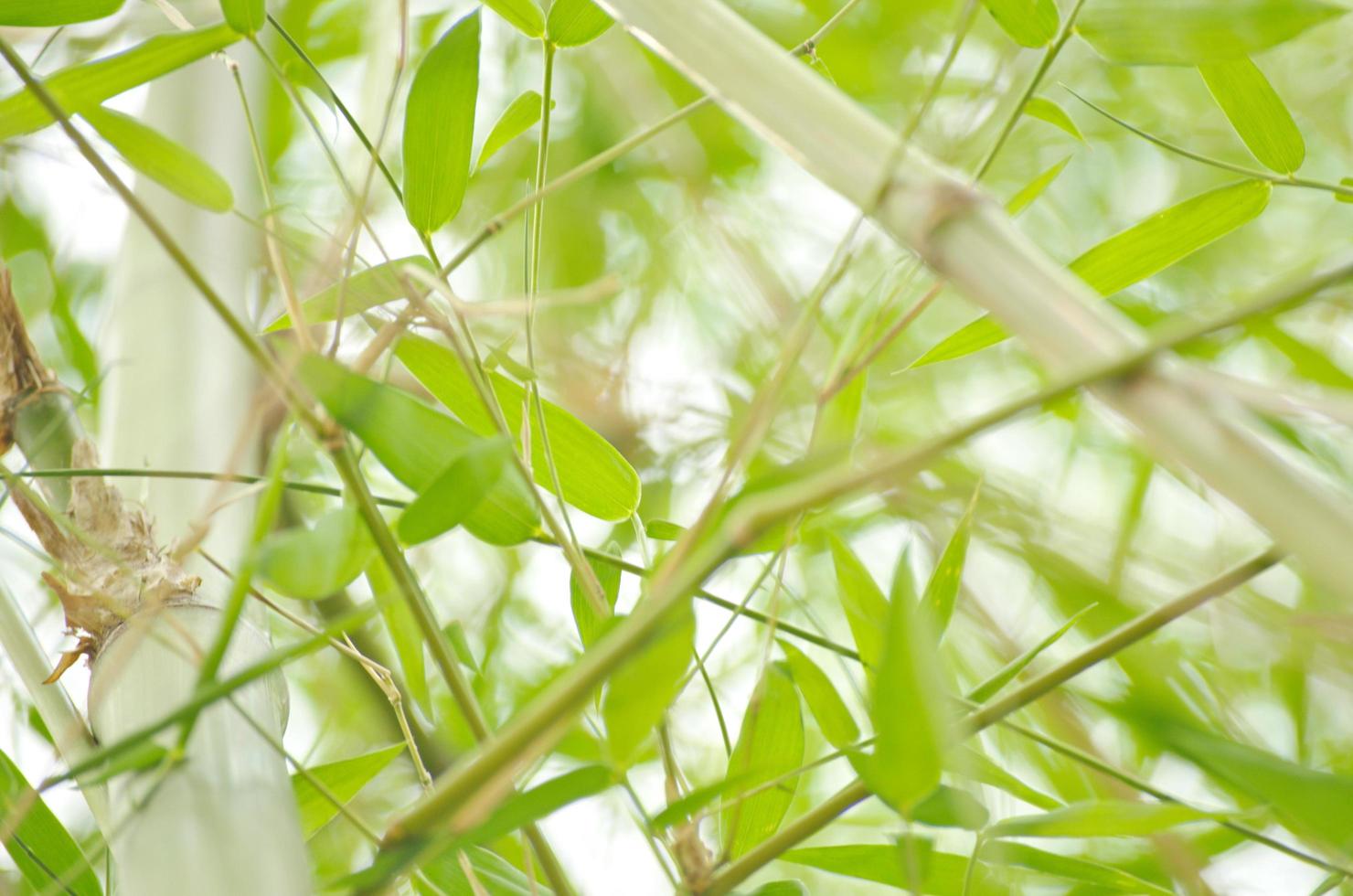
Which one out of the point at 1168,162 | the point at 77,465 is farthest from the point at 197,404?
the point at 1168,162

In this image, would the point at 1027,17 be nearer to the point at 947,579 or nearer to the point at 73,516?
the point at 947,579

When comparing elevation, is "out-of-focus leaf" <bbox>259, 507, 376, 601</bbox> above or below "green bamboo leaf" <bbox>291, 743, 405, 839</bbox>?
above

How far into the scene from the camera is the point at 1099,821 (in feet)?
0.71

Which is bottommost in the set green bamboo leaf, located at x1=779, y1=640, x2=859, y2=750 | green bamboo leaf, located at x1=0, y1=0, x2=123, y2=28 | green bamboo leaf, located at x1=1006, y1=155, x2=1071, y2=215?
green bamboo leaf, located at x1=779, y1=640, x2=859, y2=750

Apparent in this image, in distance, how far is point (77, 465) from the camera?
0.32 m

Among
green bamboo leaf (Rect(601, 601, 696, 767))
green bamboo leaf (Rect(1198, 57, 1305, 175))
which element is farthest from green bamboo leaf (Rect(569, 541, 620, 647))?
green bamboo leaf (Rect(1198, 57, 1305, 175))

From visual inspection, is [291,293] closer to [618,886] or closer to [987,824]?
[987,824]

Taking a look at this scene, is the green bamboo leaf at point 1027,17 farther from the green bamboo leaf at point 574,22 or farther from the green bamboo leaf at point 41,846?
the green bamboo leaf at point 41,846

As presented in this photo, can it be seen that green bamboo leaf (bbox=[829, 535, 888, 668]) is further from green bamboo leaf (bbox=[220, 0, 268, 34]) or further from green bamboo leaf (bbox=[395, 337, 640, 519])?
green bamboo leaf (bbox=[220, 0, 268, 34])

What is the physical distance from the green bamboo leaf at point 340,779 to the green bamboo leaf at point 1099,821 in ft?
0.63

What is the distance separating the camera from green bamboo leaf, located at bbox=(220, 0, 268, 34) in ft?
0.80

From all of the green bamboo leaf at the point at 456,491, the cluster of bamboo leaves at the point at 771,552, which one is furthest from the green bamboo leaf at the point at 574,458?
the green bamboo leaf at the point at 456,491

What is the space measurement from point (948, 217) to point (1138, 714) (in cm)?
9

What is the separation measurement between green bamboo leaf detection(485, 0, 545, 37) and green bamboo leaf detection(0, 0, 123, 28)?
3.6 inches
